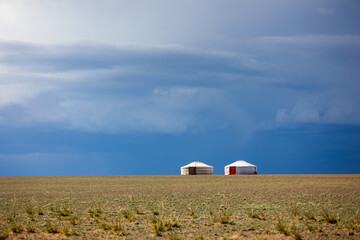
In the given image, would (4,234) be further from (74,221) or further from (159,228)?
(159,228)

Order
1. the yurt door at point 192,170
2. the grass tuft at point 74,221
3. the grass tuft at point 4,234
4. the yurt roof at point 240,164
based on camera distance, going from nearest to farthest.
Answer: the grass tuft at point 4,234
the grass tuft at point 74,221
the yurt roof at point 240,164
the yurt door at point 192,170

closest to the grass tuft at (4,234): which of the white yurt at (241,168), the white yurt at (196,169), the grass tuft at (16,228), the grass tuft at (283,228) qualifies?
the grass tuft at (16,228)

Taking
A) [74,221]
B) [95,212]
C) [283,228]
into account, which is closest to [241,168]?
[95,212]

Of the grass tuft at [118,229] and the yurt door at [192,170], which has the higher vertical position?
the yurt door at [192,170]

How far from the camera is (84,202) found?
25953 mm

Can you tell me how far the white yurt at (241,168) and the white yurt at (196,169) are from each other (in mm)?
5014

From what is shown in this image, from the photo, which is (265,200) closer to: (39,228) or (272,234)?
(272,234)

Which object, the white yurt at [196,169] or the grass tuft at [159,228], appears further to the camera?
the white yurt at [196,169]

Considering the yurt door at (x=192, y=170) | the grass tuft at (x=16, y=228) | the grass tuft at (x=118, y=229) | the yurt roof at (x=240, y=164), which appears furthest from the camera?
the yurt door at (x=192, y=170)

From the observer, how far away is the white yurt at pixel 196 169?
8981cm

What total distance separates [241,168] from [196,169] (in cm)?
1035

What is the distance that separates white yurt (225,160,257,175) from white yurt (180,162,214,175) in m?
5.01

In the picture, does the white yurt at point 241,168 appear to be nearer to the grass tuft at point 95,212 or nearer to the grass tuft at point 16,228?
the grass tuft at point 95,212

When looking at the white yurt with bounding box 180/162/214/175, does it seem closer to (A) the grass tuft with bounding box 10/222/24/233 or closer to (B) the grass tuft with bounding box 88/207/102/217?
(B) the grass tuft with bounding box 88/207/102/217
